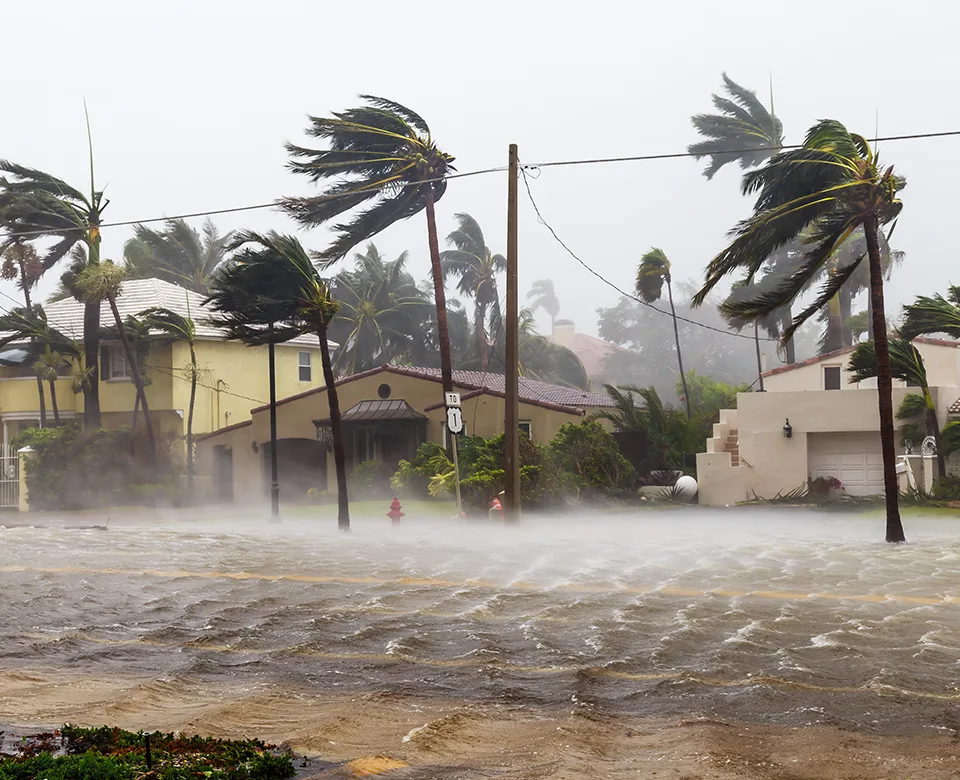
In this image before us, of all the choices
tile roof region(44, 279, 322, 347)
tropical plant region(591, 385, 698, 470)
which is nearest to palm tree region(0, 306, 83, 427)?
tile roof region(44, 279, 322, 347)

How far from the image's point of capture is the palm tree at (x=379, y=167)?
33062 mm

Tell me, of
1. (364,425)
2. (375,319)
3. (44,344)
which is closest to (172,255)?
(375,319)

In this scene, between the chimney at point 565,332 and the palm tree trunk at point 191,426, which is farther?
the chimney at point 565,332

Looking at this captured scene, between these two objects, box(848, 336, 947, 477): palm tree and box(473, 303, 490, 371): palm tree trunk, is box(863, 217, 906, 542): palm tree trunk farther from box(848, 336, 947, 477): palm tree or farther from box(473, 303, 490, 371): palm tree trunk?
box(473, 303, 490, 371): palm tree trunk

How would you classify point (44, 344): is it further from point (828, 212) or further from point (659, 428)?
point (828, 212)

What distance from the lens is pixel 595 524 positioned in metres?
29.1

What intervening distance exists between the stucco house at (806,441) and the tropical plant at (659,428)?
7.45ft

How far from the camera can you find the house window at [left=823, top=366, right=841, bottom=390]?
3772 cm

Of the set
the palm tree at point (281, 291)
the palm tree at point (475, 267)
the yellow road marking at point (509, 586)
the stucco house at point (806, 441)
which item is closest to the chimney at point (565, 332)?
the palm tree at point (475, 267)

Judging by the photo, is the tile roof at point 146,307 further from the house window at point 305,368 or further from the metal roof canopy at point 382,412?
the metal roof canopy at point 382,412

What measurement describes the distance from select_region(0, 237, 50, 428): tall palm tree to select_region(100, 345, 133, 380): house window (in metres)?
2.45

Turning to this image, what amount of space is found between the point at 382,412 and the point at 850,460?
1509 cm

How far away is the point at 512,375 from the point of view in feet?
86.5

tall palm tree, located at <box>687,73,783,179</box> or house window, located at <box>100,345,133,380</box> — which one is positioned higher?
tall palm tree, located at <box>687,73,783,179</box>
